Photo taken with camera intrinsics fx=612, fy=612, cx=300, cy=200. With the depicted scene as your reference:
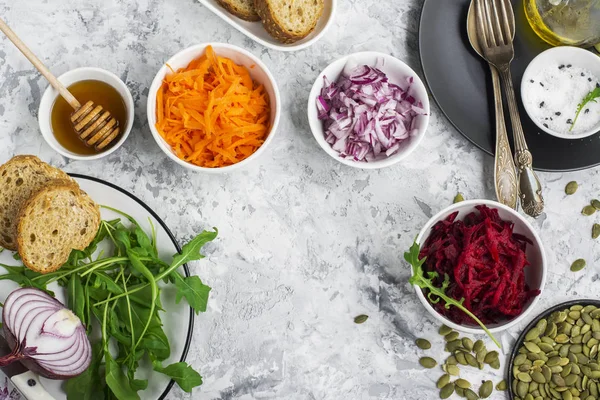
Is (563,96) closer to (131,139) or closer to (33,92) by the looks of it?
(131,139)

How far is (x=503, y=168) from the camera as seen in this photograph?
1834 millimetres

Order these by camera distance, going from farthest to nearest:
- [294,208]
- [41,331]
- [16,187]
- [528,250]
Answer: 1. [294,208]
2. [528,250]
3. [16,187]
4. [41,331]

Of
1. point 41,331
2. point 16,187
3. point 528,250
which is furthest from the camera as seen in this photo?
point 528,250

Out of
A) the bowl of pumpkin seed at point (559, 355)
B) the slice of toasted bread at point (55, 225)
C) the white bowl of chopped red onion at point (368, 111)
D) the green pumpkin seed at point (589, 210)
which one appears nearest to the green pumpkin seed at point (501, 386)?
the bowl of pumpkin seed at point (559, 355)

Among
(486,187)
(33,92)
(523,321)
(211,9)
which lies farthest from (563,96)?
(33,92)

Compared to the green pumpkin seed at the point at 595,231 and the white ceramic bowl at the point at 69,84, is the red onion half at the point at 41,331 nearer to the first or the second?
the white ceramic bowl at the point at 69,84

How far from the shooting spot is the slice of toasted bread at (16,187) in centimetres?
169

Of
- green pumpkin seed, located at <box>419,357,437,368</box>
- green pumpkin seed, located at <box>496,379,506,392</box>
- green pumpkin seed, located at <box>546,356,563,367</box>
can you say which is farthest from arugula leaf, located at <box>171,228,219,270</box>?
green pumpkin seed, located at <box>546,356,563,367</box>

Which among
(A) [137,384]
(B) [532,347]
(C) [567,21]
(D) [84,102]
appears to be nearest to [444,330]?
(B) [532,347]

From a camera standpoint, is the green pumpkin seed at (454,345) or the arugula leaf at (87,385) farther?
the green pumpkin seed at (454,345)

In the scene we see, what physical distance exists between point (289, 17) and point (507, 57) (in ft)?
2.20

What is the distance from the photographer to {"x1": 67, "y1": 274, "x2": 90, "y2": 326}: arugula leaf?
1654 millimetres

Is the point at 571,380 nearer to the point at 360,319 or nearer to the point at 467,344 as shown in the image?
the point at 467,344

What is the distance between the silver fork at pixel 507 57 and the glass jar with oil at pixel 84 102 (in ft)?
3.66
